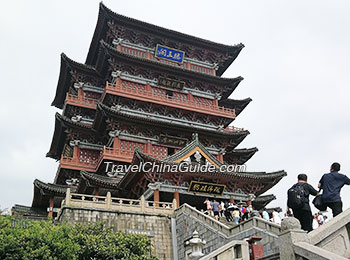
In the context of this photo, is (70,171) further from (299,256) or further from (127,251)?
(299,256)

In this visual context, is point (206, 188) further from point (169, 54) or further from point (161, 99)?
point (169, 54)

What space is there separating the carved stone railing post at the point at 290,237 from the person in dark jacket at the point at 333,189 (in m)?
1.71

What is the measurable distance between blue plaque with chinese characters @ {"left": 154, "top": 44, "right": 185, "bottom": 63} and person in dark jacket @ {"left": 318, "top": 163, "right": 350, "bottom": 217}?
29.1 metres

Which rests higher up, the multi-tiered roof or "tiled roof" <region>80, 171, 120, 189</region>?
the multi-tiered roof

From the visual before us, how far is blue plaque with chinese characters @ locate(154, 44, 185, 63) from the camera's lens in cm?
3547

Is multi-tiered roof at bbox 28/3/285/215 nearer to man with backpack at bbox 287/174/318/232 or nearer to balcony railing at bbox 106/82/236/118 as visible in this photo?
balcony railing at bbox 106/82/236/118

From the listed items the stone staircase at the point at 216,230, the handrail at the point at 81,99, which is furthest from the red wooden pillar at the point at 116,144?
the stone staircase at the point at 216,230

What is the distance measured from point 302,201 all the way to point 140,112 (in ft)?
81.1

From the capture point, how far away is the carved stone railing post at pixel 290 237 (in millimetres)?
6367

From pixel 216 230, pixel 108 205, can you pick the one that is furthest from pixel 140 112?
pixel 216 230

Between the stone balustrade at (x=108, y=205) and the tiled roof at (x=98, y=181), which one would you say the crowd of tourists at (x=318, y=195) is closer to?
the stone balustrade at (x=108, y=205)

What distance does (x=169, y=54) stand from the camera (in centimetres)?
3603

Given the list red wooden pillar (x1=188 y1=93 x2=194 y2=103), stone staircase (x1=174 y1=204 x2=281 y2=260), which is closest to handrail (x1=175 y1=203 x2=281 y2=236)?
stone staircase (x1=174 y1=204 x2=281 y2=260)

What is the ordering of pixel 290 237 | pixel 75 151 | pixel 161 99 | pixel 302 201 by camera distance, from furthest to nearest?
1. pixel 161 99
2. pixel 75 151
3. pixel 302 201
4. pixel 290 237
